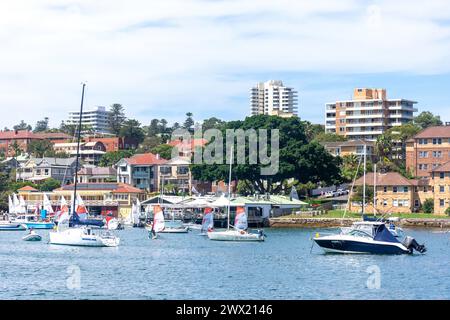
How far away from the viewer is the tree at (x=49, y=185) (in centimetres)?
17938

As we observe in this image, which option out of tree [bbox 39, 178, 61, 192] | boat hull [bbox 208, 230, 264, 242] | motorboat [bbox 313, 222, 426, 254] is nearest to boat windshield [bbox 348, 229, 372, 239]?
motorboat [bbox 313, 222, 426, 254]

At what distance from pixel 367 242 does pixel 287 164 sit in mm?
67502

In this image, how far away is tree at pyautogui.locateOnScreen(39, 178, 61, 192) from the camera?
589 feet

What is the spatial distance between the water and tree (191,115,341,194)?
51.0 meters

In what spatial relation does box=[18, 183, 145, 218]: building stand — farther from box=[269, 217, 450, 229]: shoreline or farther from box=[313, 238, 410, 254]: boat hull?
box=[313, 238, 410, 254]: boat hull

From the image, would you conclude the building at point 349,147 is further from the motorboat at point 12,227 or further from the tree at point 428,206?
the motorboat at point 12,227

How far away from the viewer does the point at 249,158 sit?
450 ft

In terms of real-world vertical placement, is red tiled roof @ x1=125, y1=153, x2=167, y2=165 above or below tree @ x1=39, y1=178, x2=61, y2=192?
above

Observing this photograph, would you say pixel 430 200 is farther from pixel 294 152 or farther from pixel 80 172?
pixel 80 172

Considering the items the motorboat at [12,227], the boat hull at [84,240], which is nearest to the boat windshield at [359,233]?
the boat hull at [84,240]

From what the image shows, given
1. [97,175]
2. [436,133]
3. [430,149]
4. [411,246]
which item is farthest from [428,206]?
[97,175]

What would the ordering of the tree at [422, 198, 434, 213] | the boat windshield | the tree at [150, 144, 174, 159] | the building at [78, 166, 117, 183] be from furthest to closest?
the tree at [150, 144, 174, 159], the building at [78, 166, 117, 183], the tree at [422, 198, 434, 213], the boat windshield

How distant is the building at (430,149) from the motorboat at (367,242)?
3043 inches
